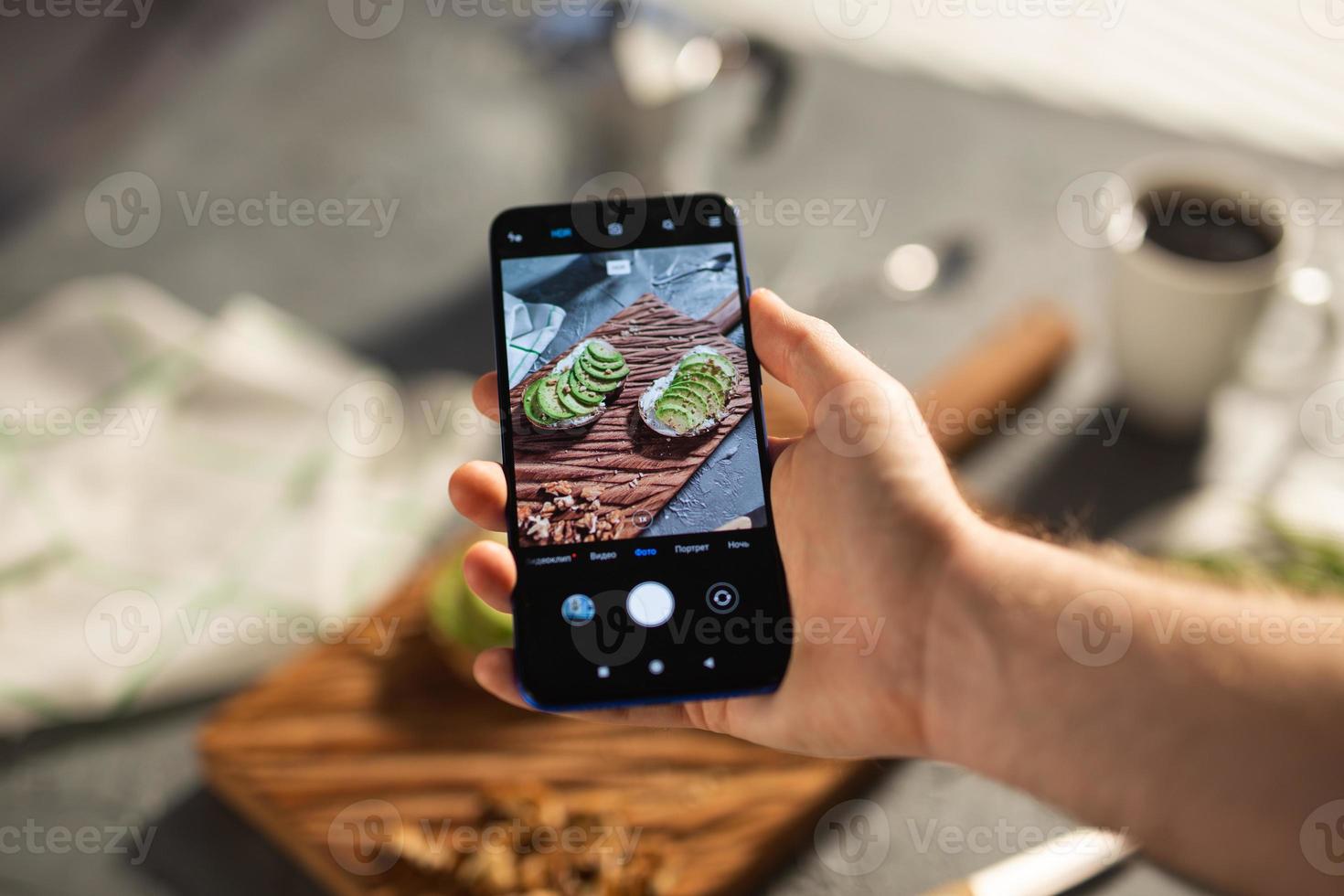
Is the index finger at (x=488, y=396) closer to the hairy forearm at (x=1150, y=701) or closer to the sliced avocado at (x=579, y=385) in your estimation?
the sliced avocado at (x=579, y=385)

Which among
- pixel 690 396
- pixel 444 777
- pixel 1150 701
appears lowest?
pixel 444 777

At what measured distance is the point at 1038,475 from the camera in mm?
778

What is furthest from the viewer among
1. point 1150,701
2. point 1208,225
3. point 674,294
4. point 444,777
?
point 1208,225

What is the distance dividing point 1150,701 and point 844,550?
0.14 m

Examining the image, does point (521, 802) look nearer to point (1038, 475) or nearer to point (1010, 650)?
point (1010, 650)

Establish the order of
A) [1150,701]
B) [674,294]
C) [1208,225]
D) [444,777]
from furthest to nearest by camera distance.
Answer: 1. [1208,225]
2. [444,777]
3. [674,294]
4. [1150,701]

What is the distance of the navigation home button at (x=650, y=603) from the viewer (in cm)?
45

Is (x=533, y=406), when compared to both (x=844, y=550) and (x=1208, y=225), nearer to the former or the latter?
(x=844, y=550)

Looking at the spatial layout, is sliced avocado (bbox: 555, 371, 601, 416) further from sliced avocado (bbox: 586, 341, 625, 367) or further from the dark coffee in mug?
the dark coffee in mug

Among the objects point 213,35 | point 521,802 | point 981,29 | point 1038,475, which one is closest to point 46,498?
point 521,802

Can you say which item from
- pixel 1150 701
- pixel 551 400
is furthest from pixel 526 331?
pixel 1150 701

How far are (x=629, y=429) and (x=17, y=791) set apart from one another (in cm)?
46

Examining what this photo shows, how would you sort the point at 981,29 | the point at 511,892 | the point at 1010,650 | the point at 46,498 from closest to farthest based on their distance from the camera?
1. the point at 1010,650
2. the point at 511,892
3. the point at 46,498
4. the point at 981,29

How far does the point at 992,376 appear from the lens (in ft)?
2.63
